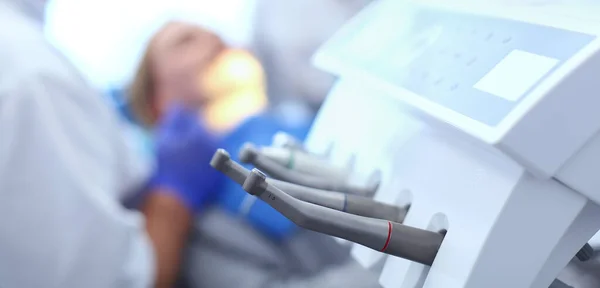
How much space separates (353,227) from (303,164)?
138 millimetres

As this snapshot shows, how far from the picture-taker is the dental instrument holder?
0.81ft

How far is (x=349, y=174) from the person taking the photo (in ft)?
1.41

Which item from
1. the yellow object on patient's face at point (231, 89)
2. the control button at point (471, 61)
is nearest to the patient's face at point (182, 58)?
the yellow object on patient's face at point (231, 89)

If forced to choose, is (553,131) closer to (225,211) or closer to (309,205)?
(309,205)

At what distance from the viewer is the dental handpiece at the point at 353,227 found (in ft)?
0.94

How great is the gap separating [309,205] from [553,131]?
4.8 inches

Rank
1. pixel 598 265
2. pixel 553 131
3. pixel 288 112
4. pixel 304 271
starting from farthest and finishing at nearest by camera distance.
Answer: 1. pixel 288 112
2. pixel 304 271
3. pixel 598 265
4. pixel 553 131

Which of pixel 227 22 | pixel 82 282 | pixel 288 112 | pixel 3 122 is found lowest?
pixel 82 282

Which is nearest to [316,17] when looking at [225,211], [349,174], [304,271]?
[225,211]

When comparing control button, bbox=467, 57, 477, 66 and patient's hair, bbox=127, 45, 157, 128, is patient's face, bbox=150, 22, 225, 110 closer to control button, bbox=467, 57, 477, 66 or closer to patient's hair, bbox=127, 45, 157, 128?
patient's hair, bbox=127, 45, 157, 128

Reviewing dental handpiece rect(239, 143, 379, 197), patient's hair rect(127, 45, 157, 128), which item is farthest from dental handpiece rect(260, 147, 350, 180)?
patient's hair rect(127, 45, 157, 128)

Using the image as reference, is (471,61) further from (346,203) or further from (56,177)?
(56,177)

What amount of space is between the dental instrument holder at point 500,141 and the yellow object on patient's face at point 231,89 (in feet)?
2.31

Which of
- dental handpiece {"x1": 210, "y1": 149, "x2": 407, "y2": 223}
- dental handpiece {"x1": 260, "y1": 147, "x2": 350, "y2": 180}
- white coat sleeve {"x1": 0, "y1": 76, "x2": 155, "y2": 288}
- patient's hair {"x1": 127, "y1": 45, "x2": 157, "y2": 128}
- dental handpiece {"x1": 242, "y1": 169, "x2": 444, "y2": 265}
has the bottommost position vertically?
white coat sleeve {"x1": 0, "y1": 76, "x2": 155, "y2": 288}
